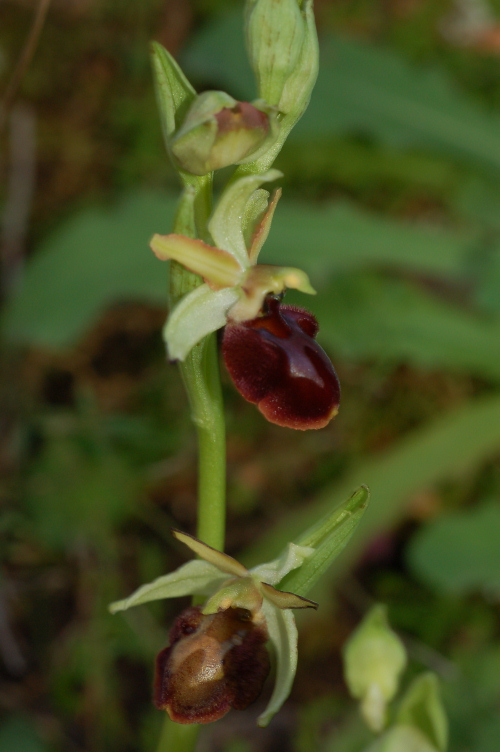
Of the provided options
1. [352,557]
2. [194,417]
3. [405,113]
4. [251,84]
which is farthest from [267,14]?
[405,113]

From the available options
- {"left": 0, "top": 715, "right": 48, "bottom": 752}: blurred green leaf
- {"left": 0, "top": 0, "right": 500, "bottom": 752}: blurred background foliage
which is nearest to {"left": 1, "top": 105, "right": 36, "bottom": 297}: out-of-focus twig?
{"left": 0, "top": 0, "right": 500, "bottom": 752}: blurred background foliage

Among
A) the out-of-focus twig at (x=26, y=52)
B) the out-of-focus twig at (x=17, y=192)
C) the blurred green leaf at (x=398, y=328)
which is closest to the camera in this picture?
the out-of-focus twig at (x=26, y=52)

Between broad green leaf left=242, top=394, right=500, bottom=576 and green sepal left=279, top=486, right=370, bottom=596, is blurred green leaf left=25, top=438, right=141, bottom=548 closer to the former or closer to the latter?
broad green leaf left=242, top=394, right=500, bottom=576

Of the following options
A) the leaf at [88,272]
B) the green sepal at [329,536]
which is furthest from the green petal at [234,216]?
the leaf at [88,272]

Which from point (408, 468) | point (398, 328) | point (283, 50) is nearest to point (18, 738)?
point (408, 468)

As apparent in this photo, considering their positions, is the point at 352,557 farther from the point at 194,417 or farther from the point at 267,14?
the point at 267,14

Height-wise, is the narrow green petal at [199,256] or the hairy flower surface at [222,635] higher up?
the narrow green petal at [199,256]

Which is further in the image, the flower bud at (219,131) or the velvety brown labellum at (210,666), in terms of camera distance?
the velvety brown labellum at (210,666)

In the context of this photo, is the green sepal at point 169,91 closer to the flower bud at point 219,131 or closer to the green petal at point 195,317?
the flower bud at point 219,131
